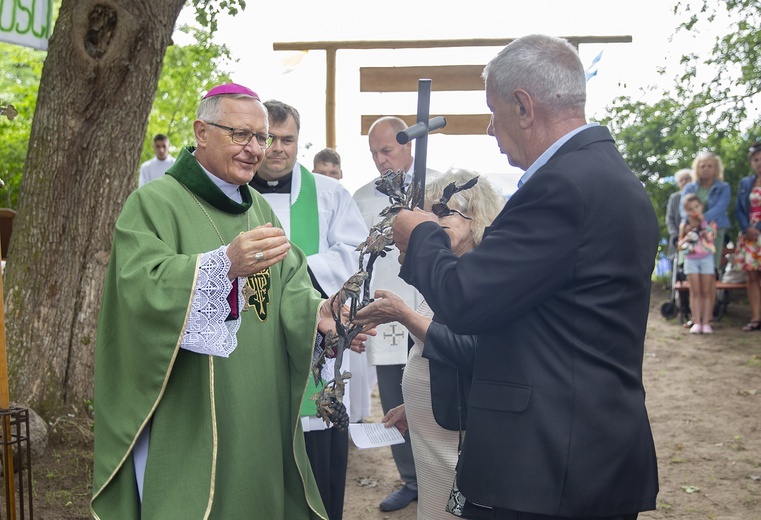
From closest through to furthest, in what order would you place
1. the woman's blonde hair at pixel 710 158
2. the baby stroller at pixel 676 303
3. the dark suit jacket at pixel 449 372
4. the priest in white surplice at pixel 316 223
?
1. the dark suit jacket at pixel 449 372
2. the priest in white surplice at pixel 316 223
3. the woman's blonde hair at pixel 710 158
4. the baby stroller at pixel 676 303

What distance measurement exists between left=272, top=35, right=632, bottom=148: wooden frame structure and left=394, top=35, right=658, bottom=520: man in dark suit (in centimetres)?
651

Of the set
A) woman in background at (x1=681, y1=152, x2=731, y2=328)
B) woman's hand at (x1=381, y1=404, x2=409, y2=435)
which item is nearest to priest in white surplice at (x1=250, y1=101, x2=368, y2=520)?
woman's hand at (x1=381, y1=404, x2=409, y2=435)

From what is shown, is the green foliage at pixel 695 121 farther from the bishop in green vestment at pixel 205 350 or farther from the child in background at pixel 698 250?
the bishop in green vestment at pixel 205 350

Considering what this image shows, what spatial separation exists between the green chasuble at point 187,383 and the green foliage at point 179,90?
16.6 m

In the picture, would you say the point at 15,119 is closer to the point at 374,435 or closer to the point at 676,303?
the point at 676,303

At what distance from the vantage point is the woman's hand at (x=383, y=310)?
317cm

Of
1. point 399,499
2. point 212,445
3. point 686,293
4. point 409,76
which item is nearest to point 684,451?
point 399,499

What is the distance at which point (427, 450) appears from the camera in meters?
3.46

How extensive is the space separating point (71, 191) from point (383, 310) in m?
→ 3.56

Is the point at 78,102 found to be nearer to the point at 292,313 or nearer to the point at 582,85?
the point at 292,313

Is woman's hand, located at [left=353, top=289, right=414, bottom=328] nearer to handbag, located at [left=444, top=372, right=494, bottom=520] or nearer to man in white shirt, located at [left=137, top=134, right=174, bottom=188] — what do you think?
handbag, located at [left=444, top=372, right=494, bottom=520]

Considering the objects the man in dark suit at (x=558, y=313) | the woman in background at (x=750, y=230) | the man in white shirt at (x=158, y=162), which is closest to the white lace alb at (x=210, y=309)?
the man in dark suit at (x=558, y=313)

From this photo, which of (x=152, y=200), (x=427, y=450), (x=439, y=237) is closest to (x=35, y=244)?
(x=152, y=200)

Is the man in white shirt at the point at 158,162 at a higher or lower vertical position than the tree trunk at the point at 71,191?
higher
